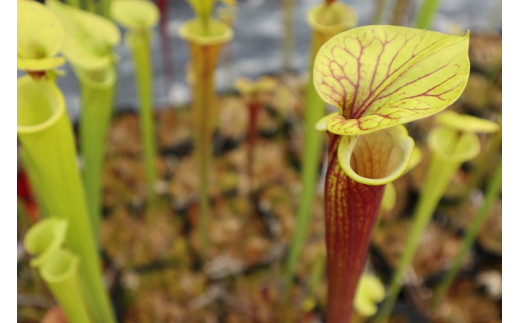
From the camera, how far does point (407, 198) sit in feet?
4.16

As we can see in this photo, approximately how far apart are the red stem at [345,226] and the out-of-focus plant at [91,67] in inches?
14.4

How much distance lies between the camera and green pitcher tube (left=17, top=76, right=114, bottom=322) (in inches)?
18.1

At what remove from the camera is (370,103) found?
39 cm

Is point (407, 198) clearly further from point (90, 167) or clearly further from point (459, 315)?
point (90, 167)

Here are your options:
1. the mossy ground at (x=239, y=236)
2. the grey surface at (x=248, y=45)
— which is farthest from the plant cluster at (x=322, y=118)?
the grey surface at (x=248, y=45)

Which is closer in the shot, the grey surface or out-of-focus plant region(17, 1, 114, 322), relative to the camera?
out-of-focus plant region(17, 1, 114, 322)

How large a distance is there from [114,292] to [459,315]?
0.82 metres

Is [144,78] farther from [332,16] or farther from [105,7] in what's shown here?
[332,16]

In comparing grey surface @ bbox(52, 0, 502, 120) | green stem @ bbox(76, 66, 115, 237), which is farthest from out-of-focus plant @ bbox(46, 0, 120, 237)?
grey surface @ bbox(52, 0, 502, 120)

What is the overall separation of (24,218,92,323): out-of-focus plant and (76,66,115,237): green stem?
0.18 m

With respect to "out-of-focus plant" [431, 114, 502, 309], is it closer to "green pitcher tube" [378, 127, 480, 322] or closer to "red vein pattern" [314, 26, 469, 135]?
"green pitcher tube" [378, 127, 480, 322]

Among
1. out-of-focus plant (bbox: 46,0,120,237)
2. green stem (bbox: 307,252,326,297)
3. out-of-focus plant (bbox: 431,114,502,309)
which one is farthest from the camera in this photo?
green stem (bbox: 307,252,326,297)

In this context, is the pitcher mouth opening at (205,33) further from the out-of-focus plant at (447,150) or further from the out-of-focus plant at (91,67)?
the out-of-focus plant at (447,150)

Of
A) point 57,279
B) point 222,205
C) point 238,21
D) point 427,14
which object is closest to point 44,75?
point 57,279
